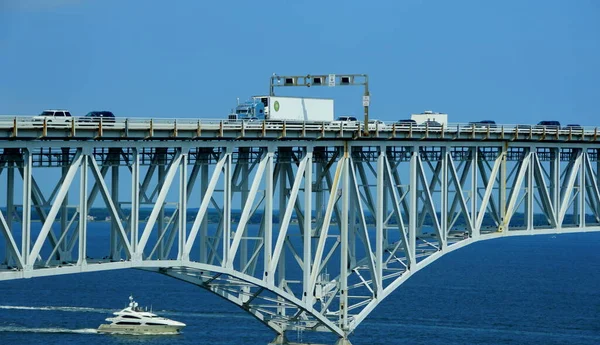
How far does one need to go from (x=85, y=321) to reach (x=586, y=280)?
81.9 metres

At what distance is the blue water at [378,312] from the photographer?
11781 centimetres

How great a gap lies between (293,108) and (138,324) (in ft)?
158

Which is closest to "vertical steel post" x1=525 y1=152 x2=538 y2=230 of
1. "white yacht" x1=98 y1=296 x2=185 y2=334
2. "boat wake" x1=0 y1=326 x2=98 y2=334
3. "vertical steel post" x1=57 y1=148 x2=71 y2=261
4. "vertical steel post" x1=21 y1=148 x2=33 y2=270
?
"vertical steel post" x1=57 y1=148 x2=71 y2=261

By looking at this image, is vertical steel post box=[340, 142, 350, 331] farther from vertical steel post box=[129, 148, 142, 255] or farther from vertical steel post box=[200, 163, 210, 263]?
Answer: vertical steel post box=[129, 148, 142, 255]

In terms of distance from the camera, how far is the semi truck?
8275cm

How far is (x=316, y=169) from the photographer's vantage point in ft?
262

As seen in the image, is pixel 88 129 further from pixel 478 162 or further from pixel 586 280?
pixel 586 280

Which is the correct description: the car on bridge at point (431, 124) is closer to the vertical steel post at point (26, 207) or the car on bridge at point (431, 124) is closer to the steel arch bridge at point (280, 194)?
the steel arch bridge at point (280, 194)

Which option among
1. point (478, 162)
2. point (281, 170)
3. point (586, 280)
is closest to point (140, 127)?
point (281, 170)

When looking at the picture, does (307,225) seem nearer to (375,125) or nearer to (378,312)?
(375,125)

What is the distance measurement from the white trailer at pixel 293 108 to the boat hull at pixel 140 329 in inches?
1742

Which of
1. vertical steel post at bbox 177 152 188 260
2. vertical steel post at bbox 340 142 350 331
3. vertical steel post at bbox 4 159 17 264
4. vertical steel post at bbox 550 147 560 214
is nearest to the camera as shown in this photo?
vertical steel post at bbox 4 159 17 264

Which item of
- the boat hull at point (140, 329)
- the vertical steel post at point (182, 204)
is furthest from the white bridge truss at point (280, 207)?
the boat hull at point (140, 329)

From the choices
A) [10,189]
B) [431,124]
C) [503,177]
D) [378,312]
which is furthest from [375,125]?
[378,312]
